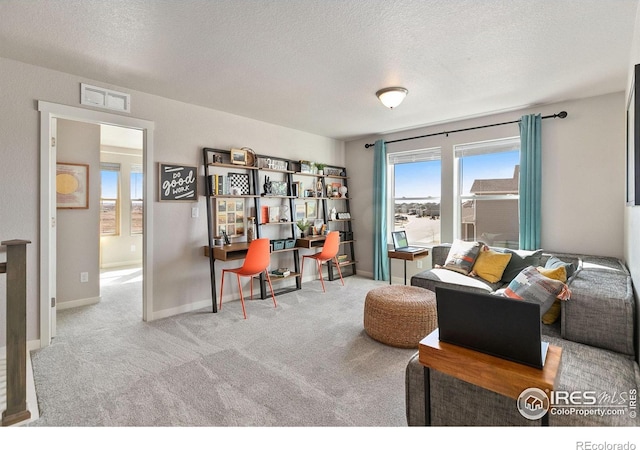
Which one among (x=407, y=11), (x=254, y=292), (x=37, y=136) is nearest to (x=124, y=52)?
(x=37, y=136)

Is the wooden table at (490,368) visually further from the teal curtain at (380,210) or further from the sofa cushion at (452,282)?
the teal curtain at (380,210)

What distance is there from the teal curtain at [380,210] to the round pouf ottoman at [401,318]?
226cm

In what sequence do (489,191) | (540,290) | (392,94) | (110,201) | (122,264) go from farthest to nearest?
1. (122,264)
2. (110,201)
3. (489,191)
4. (392,94)
5. (540,290)

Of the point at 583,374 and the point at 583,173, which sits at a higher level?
the point at 583,173

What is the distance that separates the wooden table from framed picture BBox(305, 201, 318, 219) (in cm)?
395

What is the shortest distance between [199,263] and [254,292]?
0.91 metres

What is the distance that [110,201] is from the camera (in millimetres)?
6297

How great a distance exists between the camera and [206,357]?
8.29 ft

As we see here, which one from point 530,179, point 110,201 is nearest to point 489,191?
point 530,179

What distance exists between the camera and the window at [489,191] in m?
4.04

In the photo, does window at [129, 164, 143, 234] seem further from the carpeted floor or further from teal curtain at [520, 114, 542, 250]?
teal curtain at [520, 114, 542, 250]

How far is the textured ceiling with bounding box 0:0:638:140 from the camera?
1917 millimetres

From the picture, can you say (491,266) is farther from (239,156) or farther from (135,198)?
(135,198)

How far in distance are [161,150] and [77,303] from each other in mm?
2275
